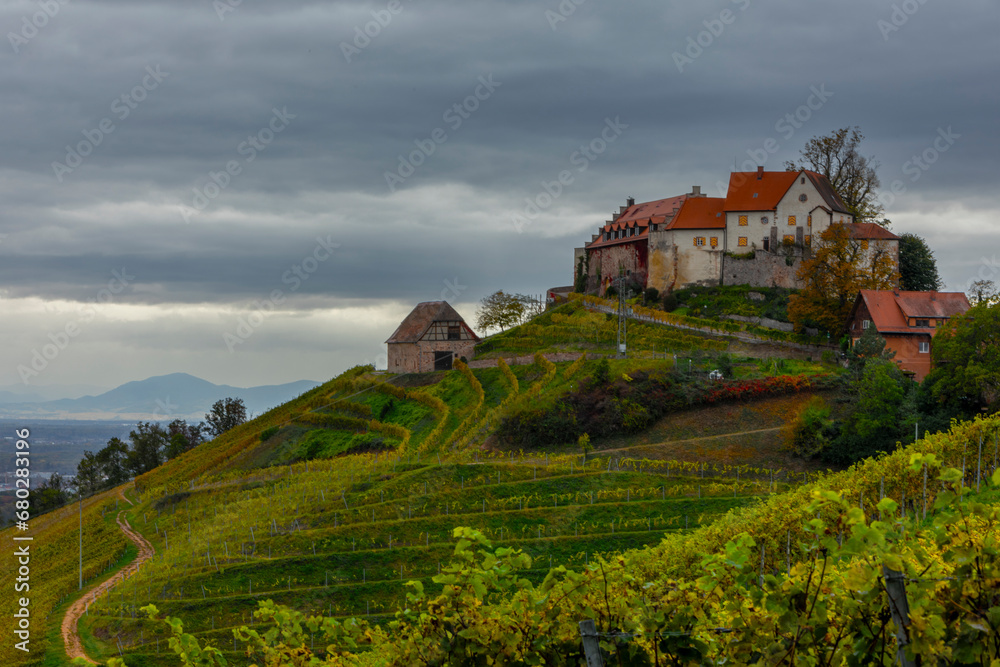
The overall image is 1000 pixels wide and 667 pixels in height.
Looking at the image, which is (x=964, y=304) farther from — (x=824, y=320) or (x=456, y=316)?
(x=456, y=316)

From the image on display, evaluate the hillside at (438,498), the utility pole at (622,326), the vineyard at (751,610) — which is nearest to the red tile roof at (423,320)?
the hillside at (438,498)

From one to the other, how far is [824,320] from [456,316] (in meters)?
28.9

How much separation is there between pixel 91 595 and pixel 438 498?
16.9 metres

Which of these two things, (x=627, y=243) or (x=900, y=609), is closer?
(x=900, y=609)

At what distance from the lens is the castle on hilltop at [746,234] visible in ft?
228

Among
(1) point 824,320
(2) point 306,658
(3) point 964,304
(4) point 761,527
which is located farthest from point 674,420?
(2) point 306,658

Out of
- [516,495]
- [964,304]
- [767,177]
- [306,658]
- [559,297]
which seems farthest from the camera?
[559,297]

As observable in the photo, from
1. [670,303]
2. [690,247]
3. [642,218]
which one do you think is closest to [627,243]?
[642,218]

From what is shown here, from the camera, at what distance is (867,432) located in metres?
44.2

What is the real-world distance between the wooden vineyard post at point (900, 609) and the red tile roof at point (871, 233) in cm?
6392

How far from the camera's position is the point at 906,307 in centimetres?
5691

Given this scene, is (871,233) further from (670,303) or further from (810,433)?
(810,433)

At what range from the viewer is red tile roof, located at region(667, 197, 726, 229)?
72375 mm

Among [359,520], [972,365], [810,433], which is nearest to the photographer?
[359,520]
